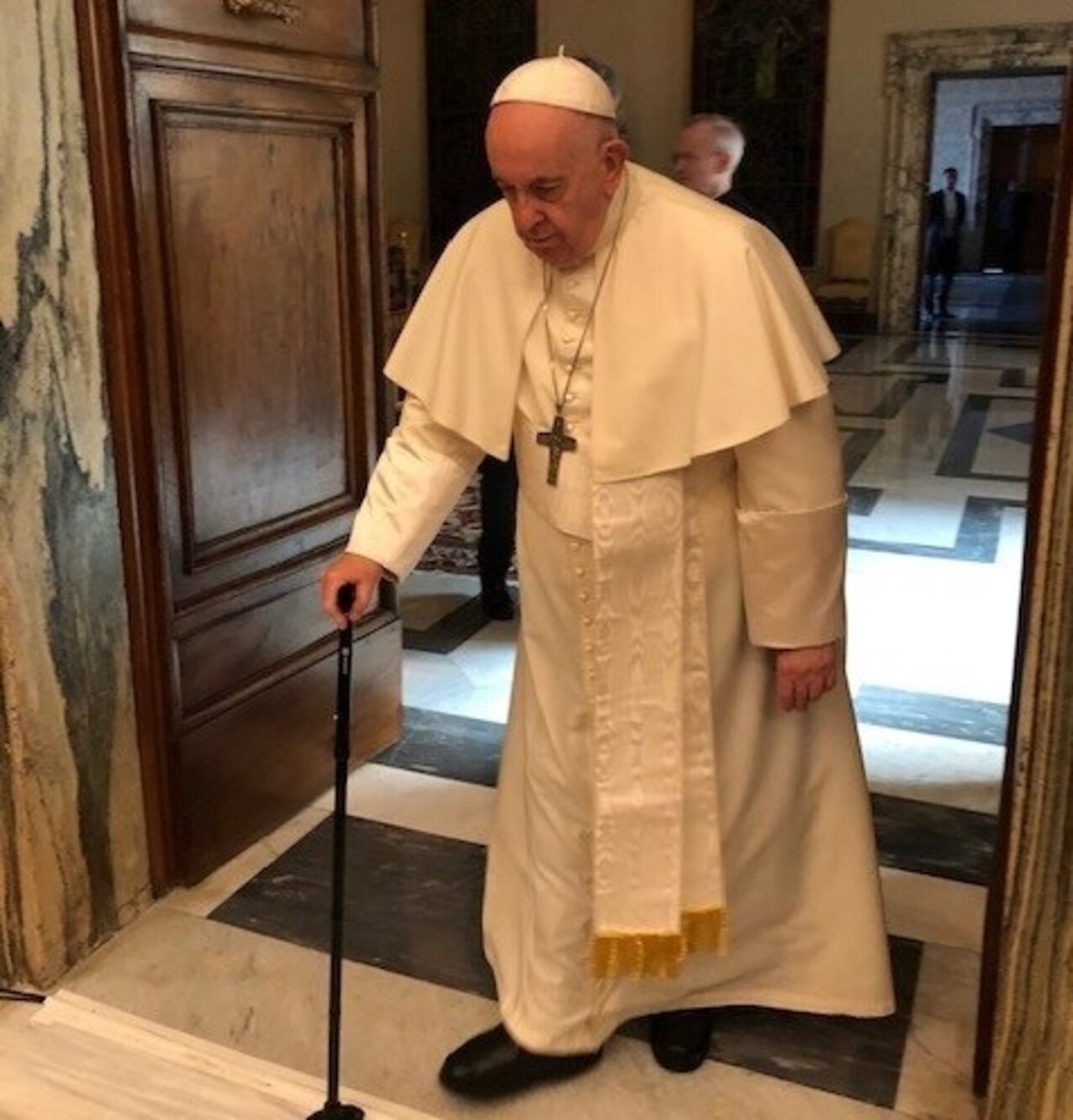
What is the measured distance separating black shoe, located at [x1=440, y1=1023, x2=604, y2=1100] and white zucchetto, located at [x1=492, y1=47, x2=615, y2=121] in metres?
1.44

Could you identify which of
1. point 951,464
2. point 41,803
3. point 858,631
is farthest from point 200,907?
point 951,464

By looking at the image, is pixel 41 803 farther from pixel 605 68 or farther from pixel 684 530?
pixel 605 68

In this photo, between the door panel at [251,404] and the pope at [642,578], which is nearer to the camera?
the pope at [642,578]

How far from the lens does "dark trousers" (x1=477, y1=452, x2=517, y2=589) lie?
4254mm

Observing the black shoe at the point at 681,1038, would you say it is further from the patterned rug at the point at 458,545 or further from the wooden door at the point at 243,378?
the patterned rug at the point at 458,545

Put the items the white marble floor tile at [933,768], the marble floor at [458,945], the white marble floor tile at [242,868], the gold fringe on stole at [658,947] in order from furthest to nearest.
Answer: the white marble floor tile at [933,768] → the white marble floor tile at [242,868] → the marble floor at [458,945] → the gold fringe on stole at [658,947]

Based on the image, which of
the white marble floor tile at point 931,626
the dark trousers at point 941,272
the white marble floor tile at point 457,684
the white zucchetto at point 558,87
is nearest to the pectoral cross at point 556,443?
the white zucchetto at point 558,87

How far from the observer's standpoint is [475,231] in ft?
6.91

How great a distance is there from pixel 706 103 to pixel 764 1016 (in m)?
11.9

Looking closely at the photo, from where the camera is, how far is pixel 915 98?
12555 mm

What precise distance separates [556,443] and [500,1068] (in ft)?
3.28

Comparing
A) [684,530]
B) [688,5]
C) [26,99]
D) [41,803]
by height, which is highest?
[688,5]

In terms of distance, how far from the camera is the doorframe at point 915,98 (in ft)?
39.8

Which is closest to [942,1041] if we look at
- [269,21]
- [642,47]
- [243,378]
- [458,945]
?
[458,945]
